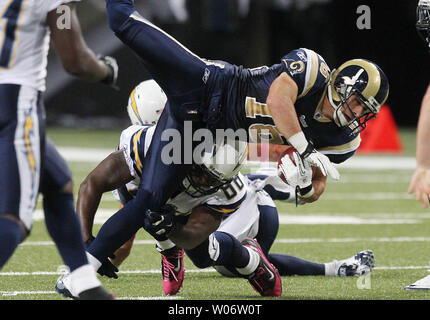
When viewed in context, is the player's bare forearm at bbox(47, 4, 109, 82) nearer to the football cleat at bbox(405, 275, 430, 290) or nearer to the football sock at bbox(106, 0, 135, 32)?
the football sock at bbox(106, 0, 135, 32)

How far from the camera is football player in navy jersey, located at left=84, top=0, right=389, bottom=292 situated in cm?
375

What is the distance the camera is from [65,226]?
9.67ft

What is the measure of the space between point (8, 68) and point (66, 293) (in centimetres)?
109

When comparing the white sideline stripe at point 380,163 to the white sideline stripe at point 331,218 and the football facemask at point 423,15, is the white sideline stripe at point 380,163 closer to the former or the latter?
the white sideline stripe at point 331,218

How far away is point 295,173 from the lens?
12.4ft

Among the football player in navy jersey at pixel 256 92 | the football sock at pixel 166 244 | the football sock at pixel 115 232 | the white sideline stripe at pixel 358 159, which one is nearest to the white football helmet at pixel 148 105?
the football player in navy jersey at pixel 256 92

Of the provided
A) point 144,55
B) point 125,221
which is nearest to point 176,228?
point 125,221

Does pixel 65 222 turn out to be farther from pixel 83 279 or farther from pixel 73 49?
pixel 73 49

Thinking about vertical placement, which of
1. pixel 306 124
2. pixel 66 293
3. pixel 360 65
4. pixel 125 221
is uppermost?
pixel 360 65

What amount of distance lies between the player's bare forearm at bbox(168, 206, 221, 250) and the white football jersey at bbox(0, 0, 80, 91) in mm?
1140

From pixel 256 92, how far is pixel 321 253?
4.80 feet

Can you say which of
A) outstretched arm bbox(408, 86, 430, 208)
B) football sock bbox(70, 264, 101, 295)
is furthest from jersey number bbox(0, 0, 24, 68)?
outstretched arm bbox(408, 86, 430, 208)

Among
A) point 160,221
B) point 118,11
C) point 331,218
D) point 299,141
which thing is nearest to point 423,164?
point 299,141
